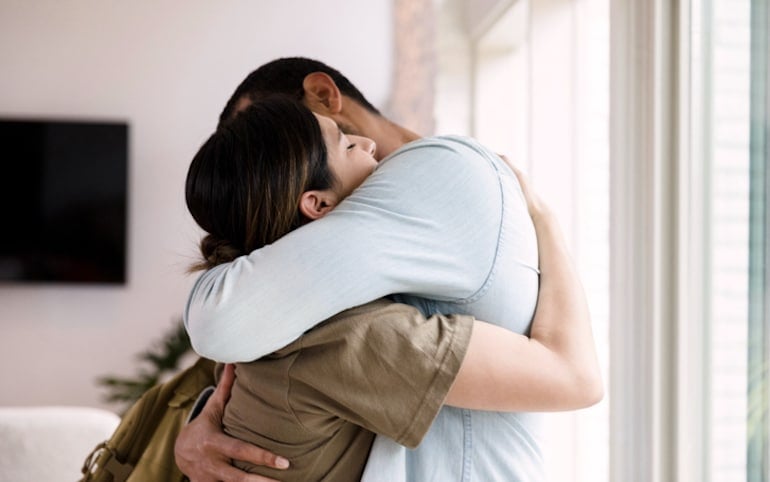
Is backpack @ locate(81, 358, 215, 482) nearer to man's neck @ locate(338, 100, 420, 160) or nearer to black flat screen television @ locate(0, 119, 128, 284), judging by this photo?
man's neck @ locate(338, 100, 420, 160)

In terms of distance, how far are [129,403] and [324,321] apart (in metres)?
3.13

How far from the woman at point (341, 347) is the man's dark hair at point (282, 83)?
455 mm

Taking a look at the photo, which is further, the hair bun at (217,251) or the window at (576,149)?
the window at (576,149)

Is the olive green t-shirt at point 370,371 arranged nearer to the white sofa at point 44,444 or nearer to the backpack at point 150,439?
the backpack at point 150,439

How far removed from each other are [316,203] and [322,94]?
53cm

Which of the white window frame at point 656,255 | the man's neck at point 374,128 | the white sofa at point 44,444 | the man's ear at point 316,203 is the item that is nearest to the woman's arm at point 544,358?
the man's ear at point 316,203

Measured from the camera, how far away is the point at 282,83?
1.51m

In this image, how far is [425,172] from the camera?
0.92 meters

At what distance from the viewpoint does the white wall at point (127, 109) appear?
4.14 metres

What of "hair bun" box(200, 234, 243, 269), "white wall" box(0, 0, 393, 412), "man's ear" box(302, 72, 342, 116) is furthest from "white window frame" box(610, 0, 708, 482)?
"white wall" box(0, 0, 393, 412)

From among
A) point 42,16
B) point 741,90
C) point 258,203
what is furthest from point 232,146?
point 42,16

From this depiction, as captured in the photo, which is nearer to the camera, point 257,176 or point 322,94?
point 257,176

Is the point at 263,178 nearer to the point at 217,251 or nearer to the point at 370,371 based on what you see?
the point at 217,251

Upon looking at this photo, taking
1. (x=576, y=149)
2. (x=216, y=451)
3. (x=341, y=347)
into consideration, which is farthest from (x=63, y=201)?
(x=341, y=347)
